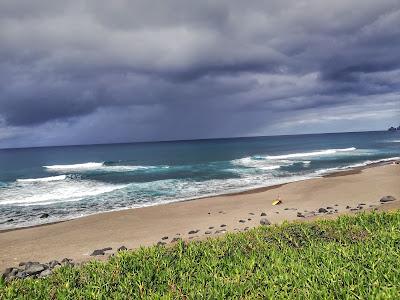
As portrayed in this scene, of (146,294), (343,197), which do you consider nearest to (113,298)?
(146,294)

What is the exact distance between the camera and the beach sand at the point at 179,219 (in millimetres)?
17188

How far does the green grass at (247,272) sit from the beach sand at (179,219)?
7611 mm

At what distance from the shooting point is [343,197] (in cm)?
2633

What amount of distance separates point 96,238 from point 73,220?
5.75 m

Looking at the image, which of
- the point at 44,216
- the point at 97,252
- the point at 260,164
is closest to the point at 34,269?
the point at 97,252

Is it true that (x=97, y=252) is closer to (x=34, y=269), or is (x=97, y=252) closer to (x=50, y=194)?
(x=34, y=269)

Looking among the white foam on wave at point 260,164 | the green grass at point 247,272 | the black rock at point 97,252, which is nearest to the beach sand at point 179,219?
the black rock at point 97,252

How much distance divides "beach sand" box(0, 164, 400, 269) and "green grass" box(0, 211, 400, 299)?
761 cm

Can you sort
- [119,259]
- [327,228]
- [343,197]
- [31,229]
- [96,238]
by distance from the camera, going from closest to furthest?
[119,259] < [327,228] < [96,238] < [31,229] < [343,197]

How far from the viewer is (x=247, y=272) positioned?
689 cm

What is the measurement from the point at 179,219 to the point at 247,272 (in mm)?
15495

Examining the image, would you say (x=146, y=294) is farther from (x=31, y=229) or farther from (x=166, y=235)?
(x=31, y=229)

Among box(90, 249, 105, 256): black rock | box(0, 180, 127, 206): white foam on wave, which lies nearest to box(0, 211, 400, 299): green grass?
box(90, 249, 105, 256): black rock

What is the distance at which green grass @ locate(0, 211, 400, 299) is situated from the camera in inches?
225
